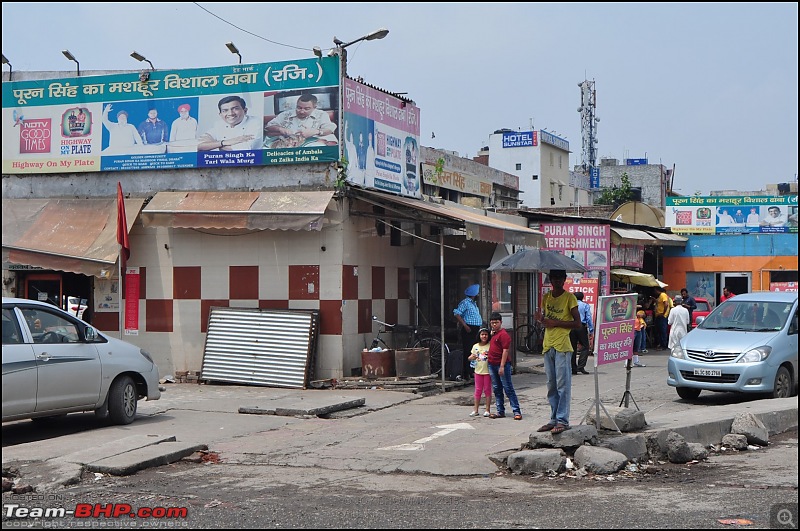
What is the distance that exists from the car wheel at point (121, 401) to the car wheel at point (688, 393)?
874 cm

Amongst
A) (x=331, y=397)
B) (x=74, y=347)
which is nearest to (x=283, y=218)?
(x=331, y=397)

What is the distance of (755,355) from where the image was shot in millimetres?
13672

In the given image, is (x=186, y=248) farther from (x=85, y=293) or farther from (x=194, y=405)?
(x=194, y=405)

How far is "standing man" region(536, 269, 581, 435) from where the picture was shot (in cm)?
980

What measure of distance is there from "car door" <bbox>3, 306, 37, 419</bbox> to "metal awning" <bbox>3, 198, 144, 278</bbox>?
5420 mm

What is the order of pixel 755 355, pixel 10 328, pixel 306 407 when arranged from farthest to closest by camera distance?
pixel 755 355
pixel 306 407
pixel 10 328

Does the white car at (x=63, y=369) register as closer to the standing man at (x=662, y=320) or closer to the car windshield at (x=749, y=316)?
the car windshield at (x=749, y=316)

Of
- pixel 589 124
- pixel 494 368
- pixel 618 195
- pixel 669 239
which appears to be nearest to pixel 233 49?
pixel 494 368

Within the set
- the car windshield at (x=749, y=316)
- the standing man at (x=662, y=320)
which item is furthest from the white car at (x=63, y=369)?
the standing man at (x=662, y=320)

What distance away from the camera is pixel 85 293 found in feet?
57.8

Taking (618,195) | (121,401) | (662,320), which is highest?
(618,195)

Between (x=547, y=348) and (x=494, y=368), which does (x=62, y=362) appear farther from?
(x=547, y=348)

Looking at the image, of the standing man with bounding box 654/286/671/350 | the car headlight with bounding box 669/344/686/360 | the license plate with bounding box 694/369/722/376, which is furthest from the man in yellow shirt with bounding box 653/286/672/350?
the license plate with bounding box 694/369/722/376

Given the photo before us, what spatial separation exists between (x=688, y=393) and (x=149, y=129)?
1116cm
